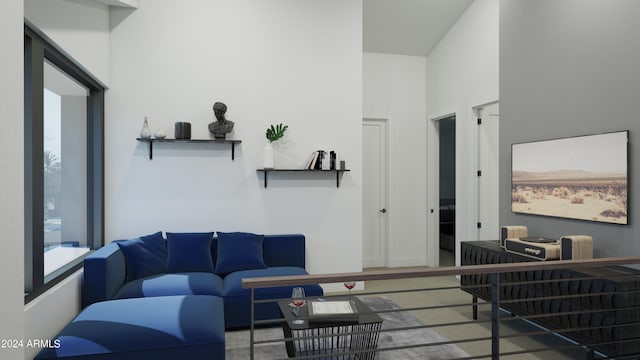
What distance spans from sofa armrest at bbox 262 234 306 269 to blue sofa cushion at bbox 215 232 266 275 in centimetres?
17

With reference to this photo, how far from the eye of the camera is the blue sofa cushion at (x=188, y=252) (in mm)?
4070

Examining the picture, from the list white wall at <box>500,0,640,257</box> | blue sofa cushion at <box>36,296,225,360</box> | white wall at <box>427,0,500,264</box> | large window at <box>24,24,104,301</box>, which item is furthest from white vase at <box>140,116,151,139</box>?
white wall at <box>427,0,500,264</box>

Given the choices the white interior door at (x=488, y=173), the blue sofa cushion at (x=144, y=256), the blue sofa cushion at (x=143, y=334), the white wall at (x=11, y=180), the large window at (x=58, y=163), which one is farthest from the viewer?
the white interior door at (x=488, y=173)

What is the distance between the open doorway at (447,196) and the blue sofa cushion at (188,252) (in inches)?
157

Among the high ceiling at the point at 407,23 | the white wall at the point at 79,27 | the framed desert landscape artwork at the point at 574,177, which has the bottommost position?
the framed desert landscape artwork at the point at 574,177

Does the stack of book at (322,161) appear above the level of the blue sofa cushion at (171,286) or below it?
above

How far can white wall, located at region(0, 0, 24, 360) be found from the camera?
1687mm

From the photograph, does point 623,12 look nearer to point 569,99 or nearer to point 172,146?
point 569,99

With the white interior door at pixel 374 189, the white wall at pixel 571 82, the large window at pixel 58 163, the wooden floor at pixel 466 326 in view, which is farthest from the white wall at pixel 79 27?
the white wall at pixel 571 82

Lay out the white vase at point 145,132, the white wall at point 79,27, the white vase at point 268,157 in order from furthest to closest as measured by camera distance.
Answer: the white vase at point 268,157, the white vase at point 145,132, the white wall at point 79,27

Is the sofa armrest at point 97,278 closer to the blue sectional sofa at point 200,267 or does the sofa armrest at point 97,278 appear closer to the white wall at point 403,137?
the blue sectional sofa at point 200,267

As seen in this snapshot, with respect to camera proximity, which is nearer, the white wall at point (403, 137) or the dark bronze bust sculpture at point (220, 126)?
the dark bronze bust sculpture at point (220, 126)

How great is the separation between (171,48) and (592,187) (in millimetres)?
4188

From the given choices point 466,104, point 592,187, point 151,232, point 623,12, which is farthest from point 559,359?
point 151,232
